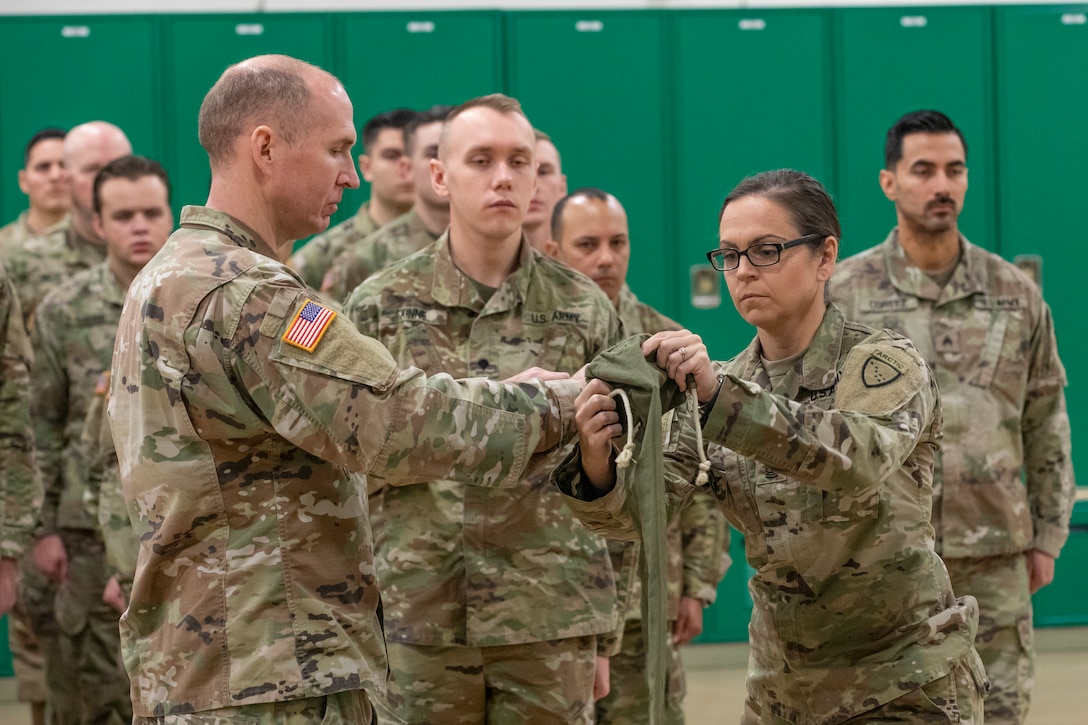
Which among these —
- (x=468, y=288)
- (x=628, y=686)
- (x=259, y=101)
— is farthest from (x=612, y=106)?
(x=259, y=101)

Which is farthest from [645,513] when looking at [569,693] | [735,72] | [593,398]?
[735,72]

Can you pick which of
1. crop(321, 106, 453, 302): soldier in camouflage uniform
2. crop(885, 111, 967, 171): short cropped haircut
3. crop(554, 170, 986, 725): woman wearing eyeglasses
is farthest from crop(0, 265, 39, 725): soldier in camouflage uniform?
crop(885, 111, 967, 171): short cropped haircut

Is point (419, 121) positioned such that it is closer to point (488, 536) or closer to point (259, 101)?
point (488, 536)

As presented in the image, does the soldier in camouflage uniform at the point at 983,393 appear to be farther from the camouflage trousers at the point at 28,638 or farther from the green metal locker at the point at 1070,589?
the camouflage trousers at the point at 28,638

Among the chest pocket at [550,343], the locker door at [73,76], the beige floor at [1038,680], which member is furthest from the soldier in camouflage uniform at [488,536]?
the locker door at [73,76]

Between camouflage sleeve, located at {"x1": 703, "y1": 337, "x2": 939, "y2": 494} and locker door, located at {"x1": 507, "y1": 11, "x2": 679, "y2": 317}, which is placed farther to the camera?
locker door, located at {"x1": 507, "y1": 11, "x2": 679, "y2": 317}

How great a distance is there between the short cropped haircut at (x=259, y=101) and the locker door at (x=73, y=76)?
14.6 feet

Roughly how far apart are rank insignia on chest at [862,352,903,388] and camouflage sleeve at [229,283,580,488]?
26.1 inches

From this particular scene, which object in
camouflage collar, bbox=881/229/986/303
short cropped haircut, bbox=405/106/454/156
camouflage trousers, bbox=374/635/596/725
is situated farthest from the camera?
short cropped haircut, bbox=405/106/454/156

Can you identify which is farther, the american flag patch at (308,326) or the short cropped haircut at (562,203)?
the short cropped haircut at (562,203)

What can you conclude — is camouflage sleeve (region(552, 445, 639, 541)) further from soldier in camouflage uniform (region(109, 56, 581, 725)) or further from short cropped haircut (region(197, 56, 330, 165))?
short cropped haircut (region(197, 56, 330, 165))

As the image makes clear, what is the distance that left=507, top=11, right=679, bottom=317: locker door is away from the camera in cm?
658

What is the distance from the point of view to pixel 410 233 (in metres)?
4.98

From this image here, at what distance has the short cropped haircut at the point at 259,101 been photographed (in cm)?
229
